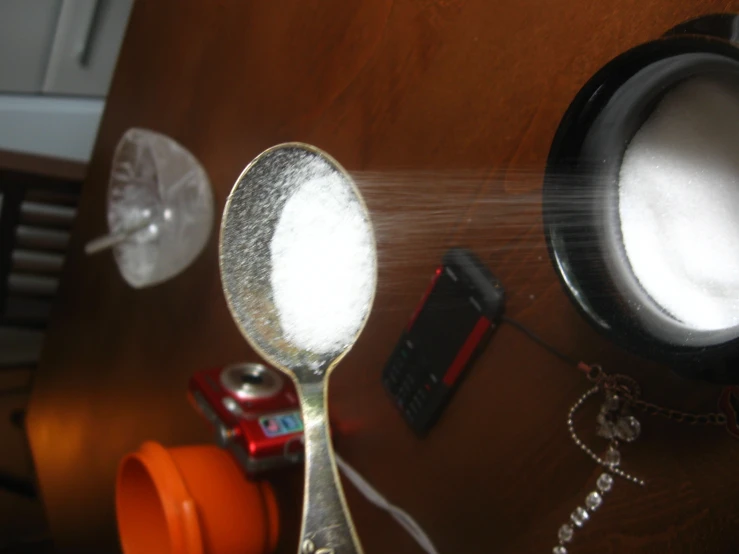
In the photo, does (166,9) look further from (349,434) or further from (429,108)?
(349,434)

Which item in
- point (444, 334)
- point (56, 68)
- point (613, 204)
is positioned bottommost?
point (56, 68)

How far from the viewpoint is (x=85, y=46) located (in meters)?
1.27

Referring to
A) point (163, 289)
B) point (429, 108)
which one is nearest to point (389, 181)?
point (429, 108)

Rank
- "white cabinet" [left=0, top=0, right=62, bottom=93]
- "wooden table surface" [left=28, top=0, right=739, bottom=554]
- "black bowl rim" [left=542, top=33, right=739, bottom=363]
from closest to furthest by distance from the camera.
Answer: "black bowl rim" [left=542, top=33, right=739, bottom=363] < "wooden table surface" [left=28, top=0, right=739, bottom=554] < "white cabinet" [left=0, top=0, right=62, bottom=93]

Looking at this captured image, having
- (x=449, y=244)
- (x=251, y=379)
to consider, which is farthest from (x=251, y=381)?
(x=449, y=244)

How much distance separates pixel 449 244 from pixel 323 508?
0.95ft

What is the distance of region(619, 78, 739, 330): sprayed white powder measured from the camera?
0.30 m

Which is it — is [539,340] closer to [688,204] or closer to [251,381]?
[688,204]

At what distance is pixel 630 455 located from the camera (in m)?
0.43

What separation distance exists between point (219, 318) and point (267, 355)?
1.29 ft

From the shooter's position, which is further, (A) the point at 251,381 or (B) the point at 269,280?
(A) the point at 251,381

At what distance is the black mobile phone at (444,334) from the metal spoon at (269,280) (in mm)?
173

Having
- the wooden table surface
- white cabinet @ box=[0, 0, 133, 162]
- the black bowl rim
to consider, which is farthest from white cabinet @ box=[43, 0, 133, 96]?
the black bowl rim

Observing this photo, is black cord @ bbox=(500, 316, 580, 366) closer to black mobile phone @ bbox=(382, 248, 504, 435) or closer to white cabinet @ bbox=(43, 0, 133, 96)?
black mobile phone @ bbox=(382, 248, 504, 435)
